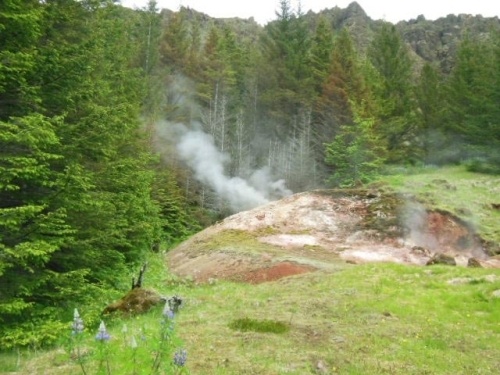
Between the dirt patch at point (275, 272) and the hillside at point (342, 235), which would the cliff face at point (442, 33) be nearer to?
→ the hillside at point (342, 235)

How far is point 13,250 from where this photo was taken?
861 centimetres

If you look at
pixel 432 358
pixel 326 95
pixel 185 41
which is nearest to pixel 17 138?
pixel 432 358

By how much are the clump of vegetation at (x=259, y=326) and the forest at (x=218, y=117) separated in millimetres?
3267

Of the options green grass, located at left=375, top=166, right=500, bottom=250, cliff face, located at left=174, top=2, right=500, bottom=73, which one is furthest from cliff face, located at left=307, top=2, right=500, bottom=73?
green grass, located at left=375, top=166, right=500, bottom=250

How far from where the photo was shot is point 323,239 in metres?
24.7

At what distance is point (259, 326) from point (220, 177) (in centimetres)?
3111

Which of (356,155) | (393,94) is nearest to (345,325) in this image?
(356,155)

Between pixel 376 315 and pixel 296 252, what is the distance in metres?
10.5

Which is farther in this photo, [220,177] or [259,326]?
[220,177]

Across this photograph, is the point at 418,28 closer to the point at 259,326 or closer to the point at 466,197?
the point at 466,197

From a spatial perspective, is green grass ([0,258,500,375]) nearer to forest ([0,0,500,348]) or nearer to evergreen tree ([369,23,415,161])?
forest ([0,0,500,348])

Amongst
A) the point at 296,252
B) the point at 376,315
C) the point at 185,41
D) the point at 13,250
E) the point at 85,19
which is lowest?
the point at 296,252

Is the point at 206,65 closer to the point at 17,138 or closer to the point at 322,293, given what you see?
the point at 322,293

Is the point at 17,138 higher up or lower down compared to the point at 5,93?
lower down
